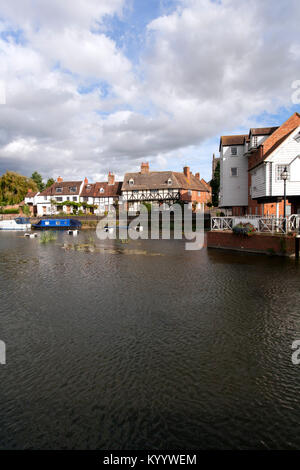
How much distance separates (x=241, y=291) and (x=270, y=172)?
57.0 ft

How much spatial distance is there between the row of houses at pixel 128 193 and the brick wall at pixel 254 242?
36163 mm

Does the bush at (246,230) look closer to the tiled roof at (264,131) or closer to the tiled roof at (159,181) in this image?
the tiled roof at (264,131)

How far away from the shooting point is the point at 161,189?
67.1 metres

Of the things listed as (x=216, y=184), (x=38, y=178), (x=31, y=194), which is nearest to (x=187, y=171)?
(x=216, y=184)

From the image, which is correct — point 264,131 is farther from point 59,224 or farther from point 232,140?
point 59,224

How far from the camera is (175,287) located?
1405 centimetres

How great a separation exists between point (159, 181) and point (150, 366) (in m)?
63.4

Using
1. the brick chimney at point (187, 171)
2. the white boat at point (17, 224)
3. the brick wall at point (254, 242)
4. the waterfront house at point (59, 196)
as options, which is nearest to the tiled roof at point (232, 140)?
the brick wall at point (254, 242)

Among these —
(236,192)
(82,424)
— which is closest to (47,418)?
(82,424)

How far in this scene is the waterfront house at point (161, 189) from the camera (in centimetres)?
6588

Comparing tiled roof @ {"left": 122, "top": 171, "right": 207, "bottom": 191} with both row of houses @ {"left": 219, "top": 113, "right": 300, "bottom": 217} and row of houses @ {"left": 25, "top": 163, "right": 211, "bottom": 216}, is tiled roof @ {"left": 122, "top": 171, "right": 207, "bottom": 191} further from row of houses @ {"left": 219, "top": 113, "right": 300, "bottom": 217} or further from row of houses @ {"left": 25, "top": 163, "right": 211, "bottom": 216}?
→ row of houses @ {"left": 219, "top": 113, "right": 300, "bottom": 217}

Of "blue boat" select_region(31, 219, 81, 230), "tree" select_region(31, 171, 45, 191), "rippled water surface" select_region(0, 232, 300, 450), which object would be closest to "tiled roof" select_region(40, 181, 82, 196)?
"blue boat" select_region(31, 219, 81, 230)

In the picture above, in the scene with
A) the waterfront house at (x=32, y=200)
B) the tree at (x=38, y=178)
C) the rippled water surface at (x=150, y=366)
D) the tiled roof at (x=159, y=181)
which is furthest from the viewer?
the tree at (x=38, y=178)

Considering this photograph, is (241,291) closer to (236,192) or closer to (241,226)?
(241,226)
